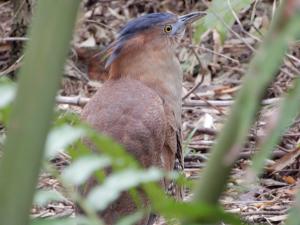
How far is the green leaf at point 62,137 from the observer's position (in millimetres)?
1037

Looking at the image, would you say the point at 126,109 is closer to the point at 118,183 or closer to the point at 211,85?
the point at 118,183

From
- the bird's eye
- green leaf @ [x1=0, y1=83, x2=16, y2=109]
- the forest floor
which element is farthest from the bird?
green leaf @ [x1=0, y1=83, x2=16, y2=109]

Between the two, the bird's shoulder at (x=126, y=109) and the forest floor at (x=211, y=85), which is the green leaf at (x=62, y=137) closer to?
the bird's shoulder at (x=126, y=109)

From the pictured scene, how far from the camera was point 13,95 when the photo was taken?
105cm

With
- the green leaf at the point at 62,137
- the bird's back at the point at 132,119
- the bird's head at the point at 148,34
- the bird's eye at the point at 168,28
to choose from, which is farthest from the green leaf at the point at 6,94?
the bird's eye at the point at 168,28

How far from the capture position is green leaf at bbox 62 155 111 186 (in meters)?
1.02

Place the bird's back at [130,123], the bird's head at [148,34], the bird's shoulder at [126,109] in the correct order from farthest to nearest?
the bird's head at [148,34], the bird's shoulder at [126,109], the bird's back at [130,123]

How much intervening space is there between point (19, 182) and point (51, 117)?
0.26 feet

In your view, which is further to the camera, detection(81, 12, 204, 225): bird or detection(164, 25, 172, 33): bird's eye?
detection(164, 25, 172, 33): bird's eye

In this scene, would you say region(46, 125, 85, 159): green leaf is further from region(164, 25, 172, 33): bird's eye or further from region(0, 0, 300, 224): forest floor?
region(164, 25, 172, 33): bird's eye

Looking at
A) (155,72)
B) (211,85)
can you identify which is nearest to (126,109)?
(155,72)

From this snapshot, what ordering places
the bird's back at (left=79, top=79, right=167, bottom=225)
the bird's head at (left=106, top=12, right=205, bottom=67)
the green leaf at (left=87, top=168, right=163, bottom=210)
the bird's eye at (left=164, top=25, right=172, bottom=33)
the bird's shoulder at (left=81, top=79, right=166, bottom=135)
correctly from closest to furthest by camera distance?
the green leaf at (left=87, top=168, right=163, bottom=210)
the bird's back at (left=79, top=79, right=167, bottom=225)
the bird's shoulder at (left=81, top=79, right=166, bottom=135)
the bird's head at (left=106, top=12, right=205, bottom=67)
the bird's eye at (left=164, top=25, right=172, bottom=33)

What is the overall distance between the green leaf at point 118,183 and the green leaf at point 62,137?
0.07 m

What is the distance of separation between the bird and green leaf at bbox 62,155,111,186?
2470mm
